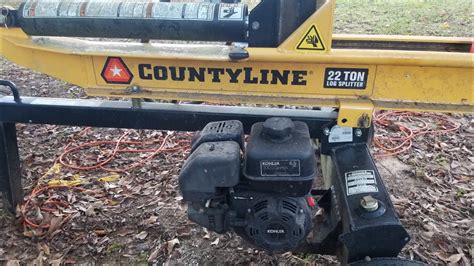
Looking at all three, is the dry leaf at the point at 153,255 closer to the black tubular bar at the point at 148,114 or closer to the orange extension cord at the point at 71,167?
the orange extension cord at the point at 71,167

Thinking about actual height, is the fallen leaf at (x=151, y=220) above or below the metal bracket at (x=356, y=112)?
below

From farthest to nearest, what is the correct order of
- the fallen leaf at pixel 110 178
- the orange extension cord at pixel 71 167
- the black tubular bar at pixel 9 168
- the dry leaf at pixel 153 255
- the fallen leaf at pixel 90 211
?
the fallen leaf at pixel 110 178 < the fallen leaf at pixel 90 211 < the orange extension cord at pixel 71 167 < the dry leaf at pixel 153 255 < the black tubular bar at pixel 9 168

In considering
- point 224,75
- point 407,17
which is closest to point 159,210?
point 224,75

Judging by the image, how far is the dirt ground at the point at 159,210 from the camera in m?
3.43

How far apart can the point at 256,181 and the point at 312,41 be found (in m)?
0.86

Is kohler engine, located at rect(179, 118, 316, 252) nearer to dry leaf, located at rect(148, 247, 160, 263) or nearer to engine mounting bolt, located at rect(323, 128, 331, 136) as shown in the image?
engine mounting bolt, located at rect(323, 128, 331, 136)

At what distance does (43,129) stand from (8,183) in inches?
77.9

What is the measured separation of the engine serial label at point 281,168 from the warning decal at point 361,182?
0.37 m

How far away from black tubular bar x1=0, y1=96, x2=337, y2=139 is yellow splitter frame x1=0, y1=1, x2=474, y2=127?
6.9 inches

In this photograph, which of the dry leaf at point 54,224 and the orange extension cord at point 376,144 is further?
the orange extension cord at point 376,144

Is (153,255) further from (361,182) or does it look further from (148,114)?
(361,182)

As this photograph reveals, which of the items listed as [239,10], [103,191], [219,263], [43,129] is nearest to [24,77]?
[43,129]

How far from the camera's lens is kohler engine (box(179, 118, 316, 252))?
8.27ft

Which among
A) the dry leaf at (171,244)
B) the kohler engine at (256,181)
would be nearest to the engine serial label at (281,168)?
the kohler engine at (256,181)
